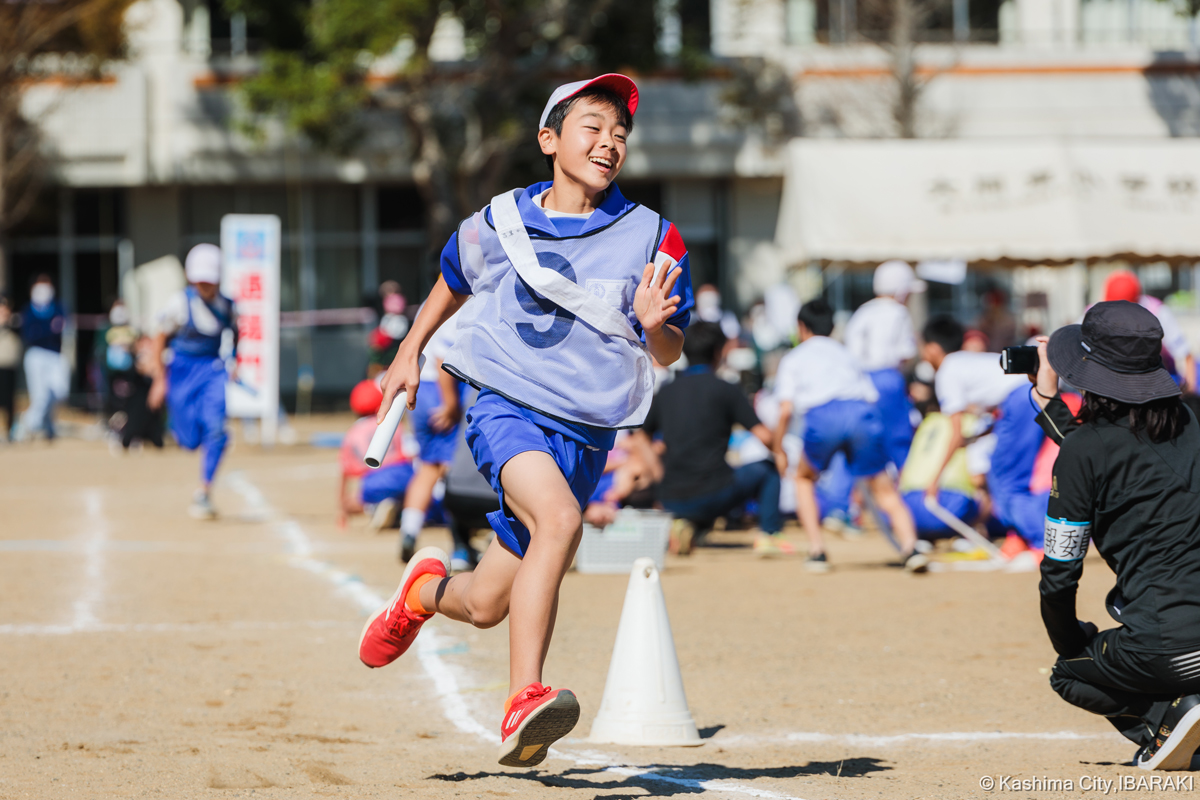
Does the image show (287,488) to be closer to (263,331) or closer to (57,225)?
(263,331)

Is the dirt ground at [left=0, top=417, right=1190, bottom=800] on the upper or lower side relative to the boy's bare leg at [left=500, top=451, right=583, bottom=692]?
lower

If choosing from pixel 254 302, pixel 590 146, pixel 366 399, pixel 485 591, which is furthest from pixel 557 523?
pixel 254 302

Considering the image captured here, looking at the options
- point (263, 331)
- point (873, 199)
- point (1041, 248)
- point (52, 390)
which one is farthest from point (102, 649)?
point (52, 390)

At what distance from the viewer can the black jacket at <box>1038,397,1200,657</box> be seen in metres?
4.06

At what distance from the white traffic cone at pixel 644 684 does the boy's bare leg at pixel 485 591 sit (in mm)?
891

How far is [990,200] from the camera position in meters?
14.1

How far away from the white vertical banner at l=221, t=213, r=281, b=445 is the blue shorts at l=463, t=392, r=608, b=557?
1454cm

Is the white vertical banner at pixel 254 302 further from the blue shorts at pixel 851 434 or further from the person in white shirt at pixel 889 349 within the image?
the blue shorts at pixel 851 434

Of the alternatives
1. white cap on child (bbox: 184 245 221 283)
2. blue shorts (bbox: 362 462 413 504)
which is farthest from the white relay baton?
white cap on child (bbox: 184 245 221 283)

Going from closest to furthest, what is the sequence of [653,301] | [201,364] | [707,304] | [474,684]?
[653,301], [474,684], [201,364], [707,304]

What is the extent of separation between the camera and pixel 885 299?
34.2 ft

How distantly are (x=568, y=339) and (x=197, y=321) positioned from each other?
788cm

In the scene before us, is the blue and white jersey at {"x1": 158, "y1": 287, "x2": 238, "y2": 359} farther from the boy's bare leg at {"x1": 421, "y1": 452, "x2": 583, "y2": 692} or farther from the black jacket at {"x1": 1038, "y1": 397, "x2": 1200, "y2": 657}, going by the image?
the black jacket at {"x1": 1038, "y1": 397, "x2": 1200, "y2": 657}

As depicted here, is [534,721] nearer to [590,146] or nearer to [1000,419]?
[590,146]
